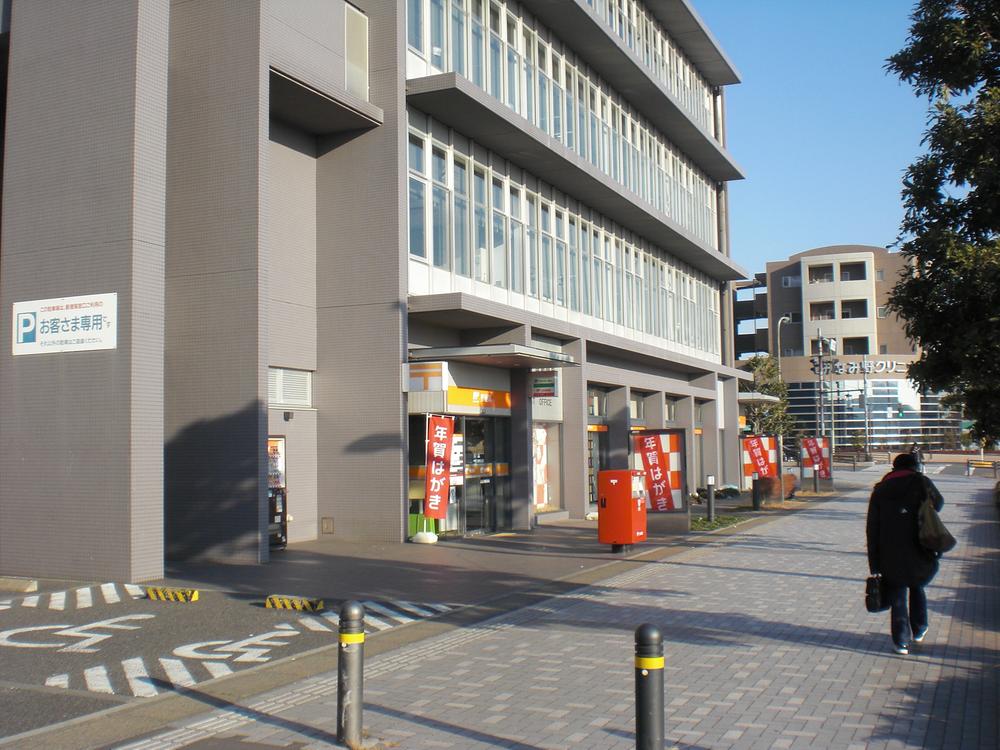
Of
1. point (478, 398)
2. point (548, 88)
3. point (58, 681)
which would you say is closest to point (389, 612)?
point (58, 681)

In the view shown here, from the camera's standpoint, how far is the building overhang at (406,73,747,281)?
1992cm

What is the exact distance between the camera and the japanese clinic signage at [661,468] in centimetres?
2062

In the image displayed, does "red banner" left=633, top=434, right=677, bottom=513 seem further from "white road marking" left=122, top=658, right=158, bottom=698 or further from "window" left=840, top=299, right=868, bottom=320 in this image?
"window" left=840, top=299, right=868, bottom=320

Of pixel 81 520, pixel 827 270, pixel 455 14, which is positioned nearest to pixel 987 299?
pixel 81 520

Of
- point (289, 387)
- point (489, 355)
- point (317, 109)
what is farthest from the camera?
point (489, 355)

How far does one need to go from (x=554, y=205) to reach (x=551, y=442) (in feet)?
20.3

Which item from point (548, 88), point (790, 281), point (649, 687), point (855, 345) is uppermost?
point (790, 281)

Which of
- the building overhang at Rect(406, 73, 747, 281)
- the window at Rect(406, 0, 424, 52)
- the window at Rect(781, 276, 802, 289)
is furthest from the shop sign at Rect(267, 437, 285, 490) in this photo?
the window at Rect(781, 276, 802, 289)

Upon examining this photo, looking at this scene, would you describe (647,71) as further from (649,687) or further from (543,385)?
(649,687)

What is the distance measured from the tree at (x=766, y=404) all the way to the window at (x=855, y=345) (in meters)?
38.2

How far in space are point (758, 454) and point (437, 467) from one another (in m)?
14.9

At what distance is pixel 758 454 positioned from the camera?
99.1 ft

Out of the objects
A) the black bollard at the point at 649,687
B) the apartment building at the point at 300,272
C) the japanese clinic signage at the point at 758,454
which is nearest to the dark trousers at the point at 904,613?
the black bollard at the point at 649,687

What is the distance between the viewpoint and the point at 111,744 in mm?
6527
